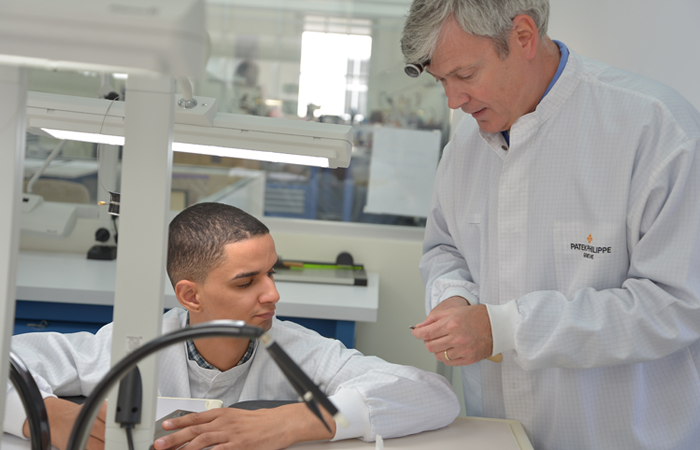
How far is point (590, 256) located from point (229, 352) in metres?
0.72

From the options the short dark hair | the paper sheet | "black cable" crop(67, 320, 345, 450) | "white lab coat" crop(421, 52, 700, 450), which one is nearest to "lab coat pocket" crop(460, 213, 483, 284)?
"white lab coat" crop(421, 52, 700, 450)

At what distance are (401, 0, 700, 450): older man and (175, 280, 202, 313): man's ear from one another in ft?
1.52

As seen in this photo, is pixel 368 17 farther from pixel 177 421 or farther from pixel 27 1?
pixel 27 1

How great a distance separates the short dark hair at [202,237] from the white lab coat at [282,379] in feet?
0.42

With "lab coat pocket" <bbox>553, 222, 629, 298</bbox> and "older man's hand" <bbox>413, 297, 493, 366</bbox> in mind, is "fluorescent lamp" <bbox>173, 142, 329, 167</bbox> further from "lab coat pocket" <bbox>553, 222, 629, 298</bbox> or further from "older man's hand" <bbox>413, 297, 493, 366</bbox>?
"lab coat pocket" <bbox>553, 222, 629, 298</bbox>

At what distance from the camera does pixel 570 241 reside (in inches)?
43.2

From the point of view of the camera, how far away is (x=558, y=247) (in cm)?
111

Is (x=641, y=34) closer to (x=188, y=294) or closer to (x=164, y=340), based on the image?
(x=188, y=294)

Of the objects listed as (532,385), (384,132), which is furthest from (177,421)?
(384,132)

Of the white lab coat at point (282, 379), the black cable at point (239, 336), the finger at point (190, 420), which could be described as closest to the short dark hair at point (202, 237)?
the white lab coat at point (282, 379)

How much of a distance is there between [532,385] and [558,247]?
0.89 feet

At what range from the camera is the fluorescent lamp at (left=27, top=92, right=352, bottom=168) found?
3.30 ft

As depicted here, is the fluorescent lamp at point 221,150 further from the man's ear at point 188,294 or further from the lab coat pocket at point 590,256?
the lab coat pocket at point 590,256

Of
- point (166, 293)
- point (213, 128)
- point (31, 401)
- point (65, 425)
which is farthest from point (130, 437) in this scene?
point (166, 293)
